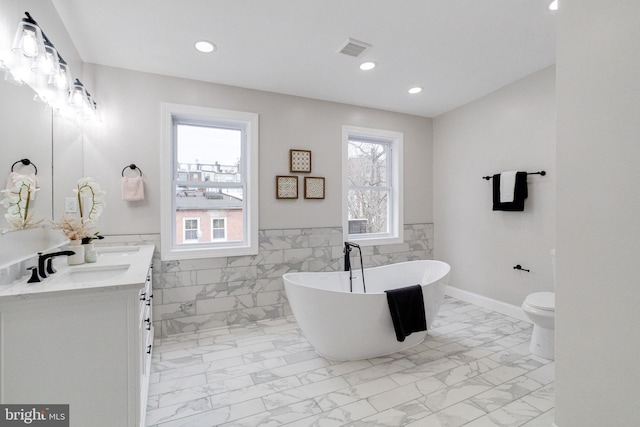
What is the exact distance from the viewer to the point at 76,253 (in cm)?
184

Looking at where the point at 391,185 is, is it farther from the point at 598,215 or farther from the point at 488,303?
the point at 598,215

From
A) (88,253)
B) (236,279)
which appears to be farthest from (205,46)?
(236,279)

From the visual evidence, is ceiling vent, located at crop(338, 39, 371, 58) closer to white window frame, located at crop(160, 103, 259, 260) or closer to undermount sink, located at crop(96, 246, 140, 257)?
white window frame, located at crop(160, 103, 259, 260)

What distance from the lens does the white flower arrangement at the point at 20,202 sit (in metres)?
1.41

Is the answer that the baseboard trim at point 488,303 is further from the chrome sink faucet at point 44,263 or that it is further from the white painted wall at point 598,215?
the chrome sink faucet at point 44,263

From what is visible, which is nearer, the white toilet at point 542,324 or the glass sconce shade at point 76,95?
the glass sconce shade at point 76,95

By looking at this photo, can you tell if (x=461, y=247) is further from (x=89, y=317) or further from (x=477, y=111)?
(x=89, y=317)

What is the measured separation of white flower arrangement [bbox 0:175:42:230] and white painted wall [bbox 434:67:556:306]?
412 cm

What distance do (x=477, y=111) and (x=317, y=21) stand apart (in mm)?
2548

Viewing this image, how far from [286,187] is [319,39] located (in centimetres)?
160

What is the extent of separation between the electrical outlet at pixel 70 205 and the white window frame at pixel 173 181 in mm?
702

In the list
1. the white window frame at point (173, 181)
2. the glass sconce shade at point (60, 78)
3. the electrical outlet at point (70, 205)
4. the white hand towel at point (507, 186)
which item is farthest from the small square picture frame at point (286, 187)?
the white hand towel at point (507, 186)

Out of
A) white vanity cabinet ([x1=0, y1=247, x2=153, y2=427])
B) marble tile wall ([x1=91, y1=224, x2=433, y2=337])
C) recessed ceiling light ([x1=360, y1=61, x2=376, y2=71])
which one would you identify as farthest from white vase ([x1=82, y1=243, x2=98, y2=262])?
recessed ceiling light ([x1=360, y1=61, x2=376, y2=71])

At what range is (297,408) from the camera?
1.83 meters
